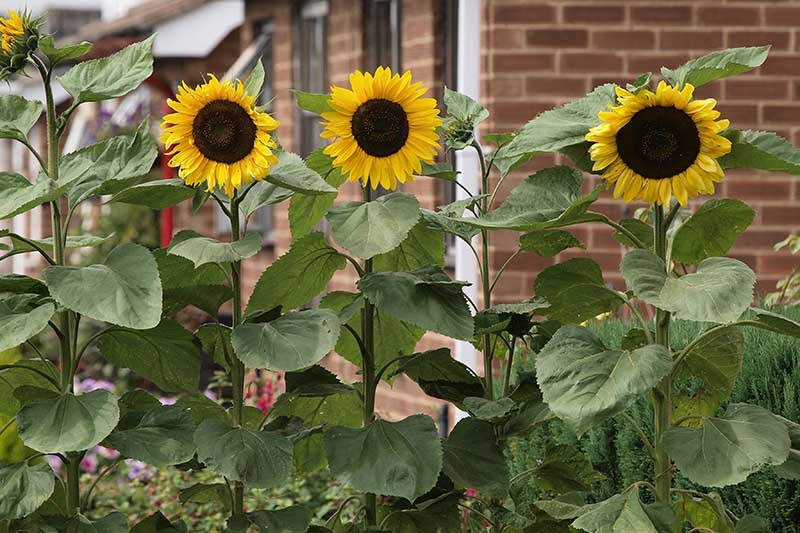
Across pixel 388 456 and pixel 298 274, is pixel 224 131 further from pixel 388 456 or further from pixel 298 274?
pixel 388 456

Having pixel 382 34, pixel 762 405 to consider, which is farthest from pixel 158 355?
pixel 382 34

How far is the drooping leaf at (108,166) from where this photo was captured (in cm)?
289

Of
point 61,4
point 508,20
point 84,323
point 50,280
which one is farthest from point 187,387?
point 61,4

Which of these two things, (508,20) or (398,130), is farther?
(508,20)

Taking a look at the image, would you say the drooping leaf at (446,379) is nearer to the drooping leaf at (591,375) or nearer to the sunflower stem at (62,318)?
the drooping leaf at (591,375)

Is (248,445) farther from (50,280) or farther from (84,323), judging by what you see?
(84,323)

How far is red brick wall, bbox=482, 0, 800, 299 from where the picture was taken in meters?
6.91

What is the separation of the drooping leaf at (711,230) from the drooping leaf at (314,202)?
655mm

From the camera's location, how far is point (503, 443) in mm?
2969

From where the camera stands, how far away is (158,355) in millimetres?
3045

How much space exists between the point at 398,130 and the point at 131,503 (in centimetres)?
400

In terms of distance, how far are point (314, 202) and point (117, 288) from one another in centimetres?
47

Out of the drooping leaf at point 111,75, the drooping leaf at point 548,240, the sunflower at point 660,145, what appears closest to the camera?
the sunflower at point 660,145

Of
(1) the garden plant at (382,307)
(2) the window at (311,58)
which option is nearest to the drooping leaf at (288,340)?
(1) the garden plant at (382,307)
